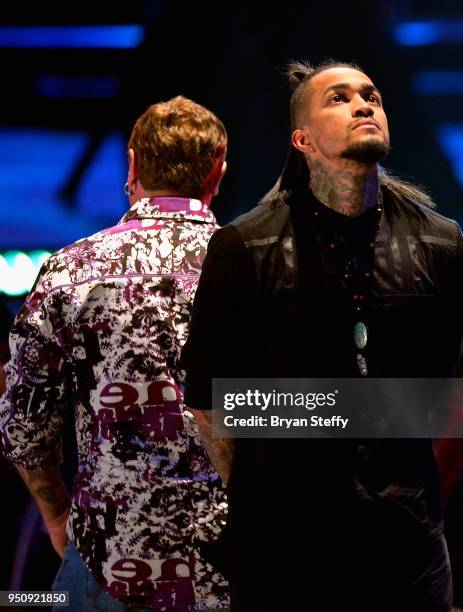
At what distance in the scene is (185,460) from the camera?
67.1 inches

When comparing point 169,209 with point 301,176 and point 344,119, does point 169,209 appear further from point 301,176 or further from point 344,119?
point 344,119

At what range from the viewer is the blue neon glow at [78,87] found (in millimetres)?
3568

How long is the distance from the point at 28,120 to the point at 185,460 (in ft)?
7.67

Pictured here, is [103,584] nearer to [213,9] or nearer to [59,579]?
[59,579]

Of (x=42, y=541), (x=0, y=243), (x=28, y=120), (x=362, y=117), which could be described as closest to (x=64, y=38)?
(x=28, y=120)

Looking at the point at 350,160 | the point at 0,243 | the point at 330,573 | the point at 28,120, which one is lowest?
the point at 330,573

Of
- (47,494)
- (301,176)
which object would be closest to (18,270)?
(47,494)

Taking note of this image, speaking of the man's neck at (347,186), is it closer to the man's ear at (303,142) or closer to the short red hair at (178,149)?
the man's ear at (303,142)

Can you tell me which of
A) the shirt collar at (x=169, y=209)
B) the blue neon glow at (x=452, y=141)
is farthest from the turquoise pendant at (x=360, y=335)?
the blue neon glow at (x=452, y=141)

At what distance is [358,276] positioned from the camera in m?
1.45

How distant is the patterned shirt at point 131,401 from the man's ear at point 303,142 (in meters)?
0.34

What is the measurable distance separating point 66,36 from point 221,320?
246cm

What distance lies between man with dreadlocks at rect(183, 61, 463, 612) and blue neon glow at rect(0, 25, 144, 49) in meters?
2.22

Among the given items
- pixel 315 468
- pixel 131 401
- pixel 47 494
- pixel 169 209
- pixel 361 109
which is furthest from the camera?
pixel 47 494
